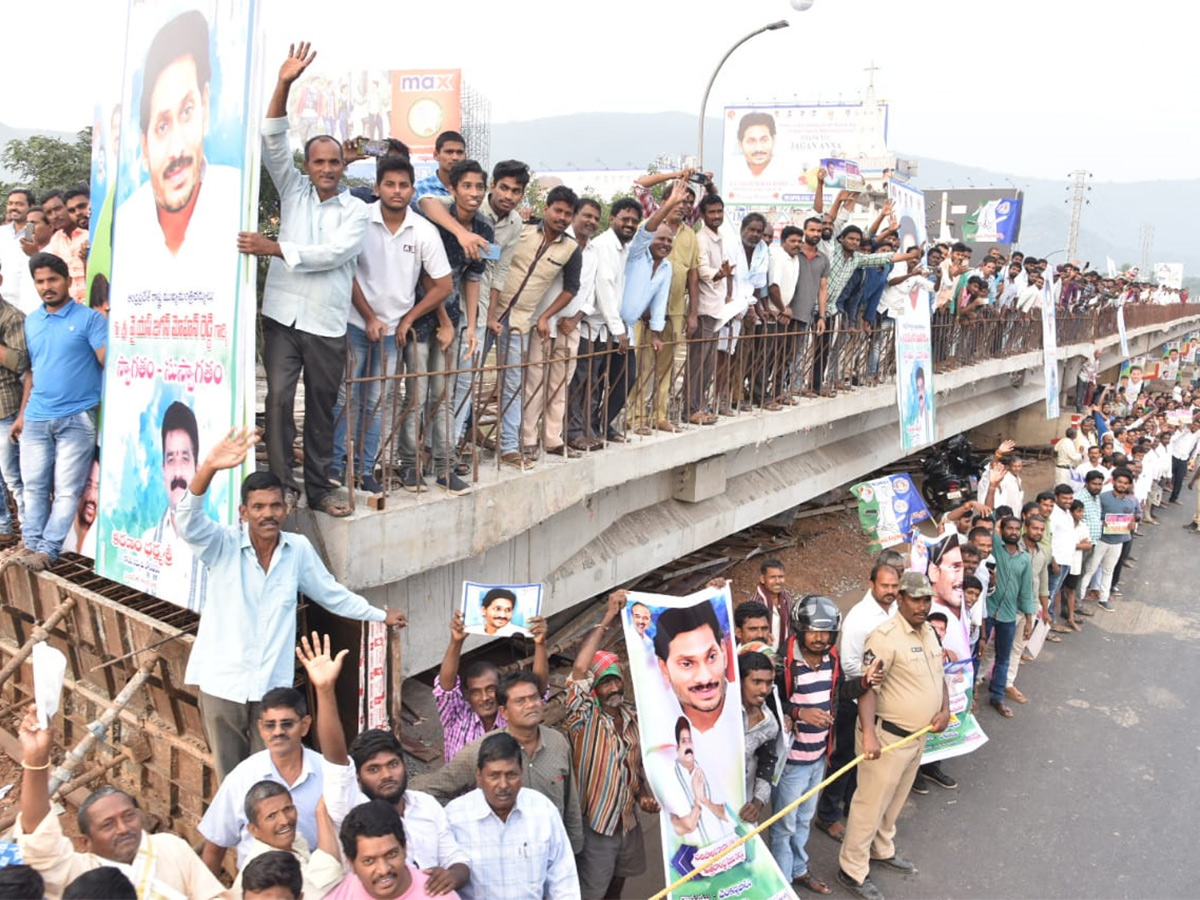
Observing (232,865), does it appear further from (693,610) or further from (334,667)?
(693,610)

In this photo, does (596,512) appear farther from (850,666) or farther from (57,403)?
(57,403)

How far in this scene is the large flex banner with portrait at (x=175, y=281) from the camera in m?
3.84

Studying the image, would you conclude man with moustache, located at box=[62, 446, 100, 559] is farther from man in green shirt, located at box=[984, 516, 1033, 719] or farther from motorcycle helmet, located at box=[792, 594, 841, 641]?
man in green shirt, located at box=[984, 516, 1033, 719]

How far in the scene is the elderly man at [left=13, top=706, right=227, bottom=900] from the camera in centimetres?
287

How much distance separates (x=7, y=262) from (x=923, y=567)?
22.9ft

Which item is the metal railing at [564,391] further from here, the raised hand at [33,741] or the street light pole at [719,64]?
the street light pole at [719,64]

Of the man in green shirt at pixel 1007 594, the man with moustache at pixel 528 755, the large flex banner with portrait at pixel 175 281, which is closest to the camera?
the man with moustache at pixel 528 755

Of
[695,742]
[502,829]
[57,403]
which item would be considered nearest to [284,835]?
[502,829]

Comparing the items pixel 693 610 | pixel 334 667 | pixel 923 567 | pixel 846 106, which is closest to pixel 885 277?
pixel 923 567

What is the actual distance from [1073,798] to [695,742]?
3.67 meters

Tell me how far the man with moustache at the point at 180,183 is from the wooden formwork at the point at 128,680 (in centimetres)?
166

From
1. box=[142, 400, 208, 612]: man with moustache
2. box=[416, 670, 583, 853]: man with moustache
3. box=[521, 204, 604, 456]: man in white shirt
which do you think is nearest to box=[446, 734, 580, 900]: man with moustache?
box=[416, 670, 583, 853]: man with moustache

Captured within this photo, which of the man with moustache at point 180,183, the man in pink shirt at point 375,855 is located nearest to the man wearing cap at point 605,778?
the man in pink shirt at point 375,855

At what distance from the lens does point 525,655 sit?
7270 mm
